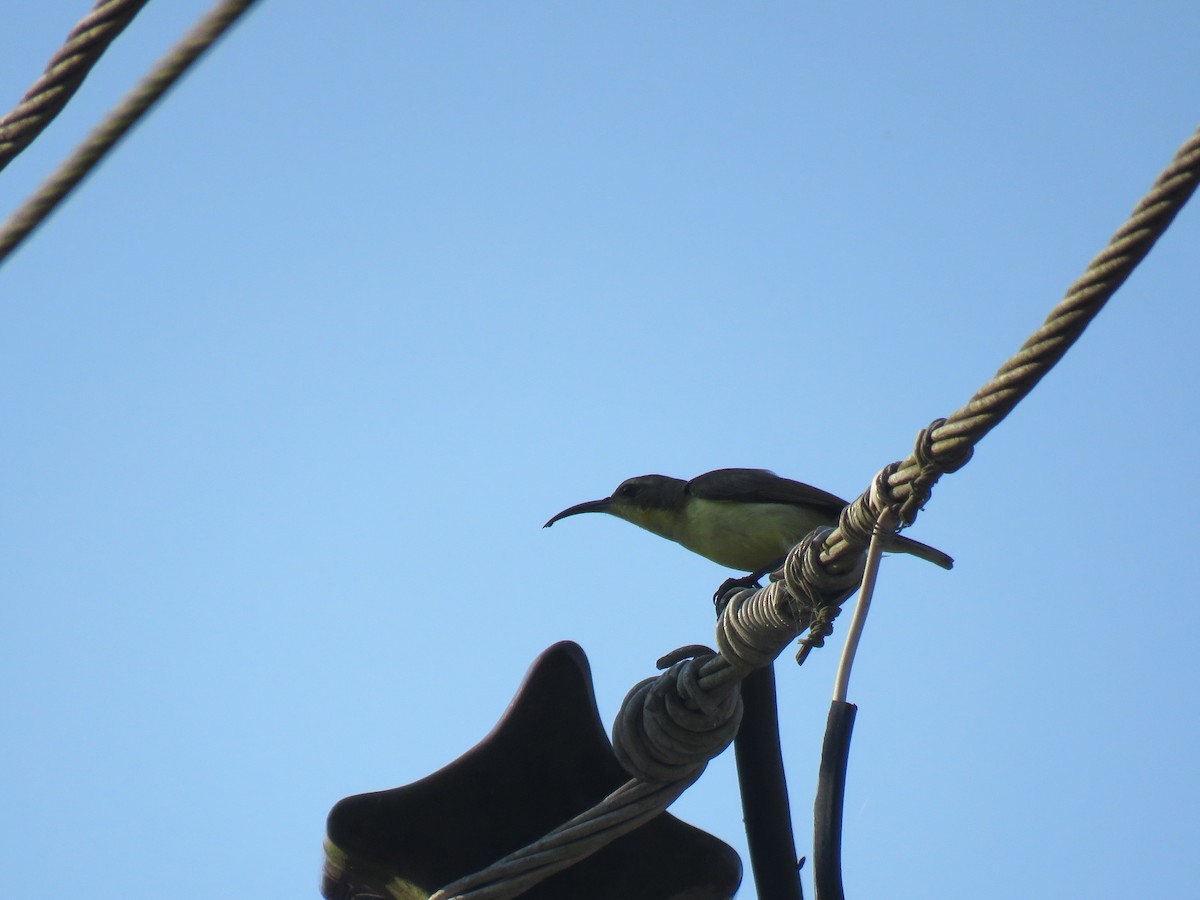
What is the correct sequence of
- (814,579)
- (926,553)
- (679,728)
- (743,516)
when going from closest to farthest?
(814,579) < (679,728) < (926,553) < (743,516)

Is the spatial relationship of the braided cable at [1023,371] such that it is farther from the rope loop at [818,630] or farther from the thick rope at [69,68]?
the thick rope at [69,68]

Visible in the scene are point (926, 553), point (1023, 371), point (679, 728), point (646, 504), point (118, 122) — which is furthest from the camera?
point (646, 504)

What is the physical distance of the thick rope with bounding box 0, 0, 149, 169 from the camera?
1.92m

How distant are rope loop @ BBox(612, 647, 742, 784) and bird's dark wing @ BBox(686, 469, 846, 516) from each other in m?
4.27

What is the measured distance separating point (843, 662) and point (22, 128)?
1686 millimetres

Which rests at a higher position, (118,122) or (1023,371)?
(1023,371)

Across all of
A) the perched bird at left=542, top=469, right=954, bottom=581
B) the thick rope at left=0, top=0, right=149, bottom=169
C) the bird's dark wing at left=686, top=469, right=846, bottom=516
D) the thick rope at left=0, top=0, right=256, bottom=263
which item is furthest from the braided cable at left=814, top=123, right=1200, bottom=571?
the bird's dark wing at left=686, top=469, right=846, bottom=516

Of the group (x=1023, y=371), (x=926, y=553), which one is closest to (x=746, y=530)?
(x=926, y=553)

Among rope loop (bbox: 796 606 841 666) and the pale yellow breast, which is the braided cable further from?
the pale yellow breast

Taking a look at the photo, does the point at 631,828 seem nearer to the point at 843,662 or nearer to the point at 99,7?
the point at 843,662

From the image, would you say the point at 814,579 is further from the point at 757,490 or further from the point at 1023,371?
the point at 757,490

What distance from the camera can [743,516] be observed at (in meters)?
7.88

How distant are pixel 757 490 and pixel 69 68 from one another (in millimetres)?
6298

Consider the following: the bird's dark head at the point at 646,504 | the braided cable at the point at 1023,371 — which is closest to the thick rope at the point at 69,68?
the braided cable at the point at 1023,371
